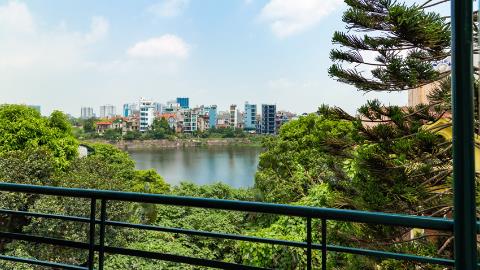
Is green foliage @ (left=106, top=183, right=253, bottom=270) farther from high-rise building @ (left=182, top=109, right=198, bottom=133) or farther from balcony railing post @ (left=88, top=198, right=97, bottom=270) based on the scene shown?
high-rise building @ (left=182, top=109, right=198, bottom=133)

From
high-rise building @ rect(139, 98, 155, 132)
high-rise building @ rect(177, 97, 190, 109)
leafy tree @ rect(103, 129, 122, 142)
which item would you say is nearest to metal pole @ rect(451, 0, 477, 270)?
leafy tree @ rect(103, 129, 122, 142)

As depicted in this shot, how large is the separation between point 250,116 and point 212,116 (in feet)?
6.79

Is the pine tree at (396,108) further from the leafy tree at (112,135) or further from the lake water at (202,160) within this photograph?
the leafy tree at (112,135)

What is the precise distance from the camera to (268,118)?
17906 millimetres

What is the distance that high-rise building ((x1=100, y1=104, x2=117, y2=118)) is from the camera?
74.5 ft

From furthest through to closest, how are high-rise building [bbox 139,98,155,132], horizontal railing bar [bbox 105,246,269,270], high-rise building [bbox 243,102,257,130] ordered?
1. high-rise building [bbox 139,98,155,132]
2. high-rise building [bbox 243,102,257,130]
3. horizontal railing bar [bbox 105,246,269,270]

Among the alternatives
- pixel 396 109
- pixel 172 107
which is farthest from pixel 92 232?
pixel 172 107

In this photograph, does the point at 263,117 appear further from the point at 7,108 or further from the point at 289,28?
the point at 7,108

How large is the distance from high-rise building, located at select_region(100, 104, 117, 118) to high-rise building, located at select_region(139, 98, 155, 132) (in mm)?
1553

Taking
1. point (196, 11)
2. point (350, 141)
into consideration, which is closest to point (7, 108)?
point (350, 141)

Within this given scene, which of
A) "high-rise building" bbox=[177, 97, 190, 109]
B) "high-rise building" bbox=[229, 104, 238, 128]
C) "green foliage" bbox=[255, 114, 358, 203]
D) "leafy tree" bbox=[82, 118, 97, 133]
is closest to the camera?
"green foliage" bbox=[255, 114, 358, 203]

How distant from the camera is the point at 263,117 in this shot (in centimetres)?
1856

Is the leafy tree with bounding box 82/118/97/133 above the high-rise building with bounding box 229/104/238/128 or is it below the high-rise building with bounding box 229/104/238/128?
below

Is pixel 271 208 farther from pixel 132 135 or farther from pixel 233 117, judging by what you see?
pixel 233 117
